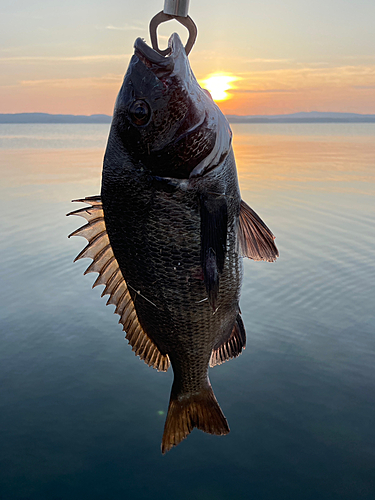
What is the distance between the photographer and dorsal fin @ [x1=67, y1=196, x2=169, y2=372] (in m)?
2.40

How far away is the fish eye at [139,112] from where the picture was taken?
215cm

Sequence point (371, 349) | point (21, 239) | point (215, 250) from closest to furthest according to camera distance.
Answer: point (215, 250)
point (371, 349)
point (21, 239)

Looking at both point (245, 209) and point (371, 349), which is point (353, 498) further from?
point (245, 209)

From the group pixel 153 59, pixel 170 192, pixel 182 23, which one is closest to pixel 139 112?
pixel 153 59

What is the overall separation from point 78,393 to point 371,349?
20.6ft

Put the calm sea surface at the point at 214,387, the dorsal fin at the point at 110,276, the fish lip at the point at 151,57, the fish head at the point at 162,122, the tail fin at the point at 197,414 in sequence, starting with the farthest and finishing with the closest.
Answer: the calm sea surface at the point at 214,387 < the tail fin at the point at 197,414 < the dorsal fin at the point at 110,276 < the fish head at the point at 162,122 < the fish lip at the point at 151,57

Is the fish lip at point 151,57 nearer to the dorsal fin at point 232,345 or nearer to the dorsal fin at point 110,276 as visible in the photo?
the dorsal fin at point 110,276

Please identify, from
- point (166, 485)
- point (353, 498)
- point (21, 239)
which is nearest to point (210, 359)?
point (166, 485)

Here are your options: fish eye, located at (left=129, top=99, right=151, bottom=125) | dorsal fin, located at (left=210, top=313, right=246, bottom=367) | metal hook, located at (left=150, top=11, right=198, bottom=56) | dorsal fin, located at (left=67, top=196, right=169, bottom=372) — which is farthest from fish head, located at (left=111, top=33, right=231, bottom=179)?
dorsal fin, located at (left=210, top=313, right=246, bottom=367)

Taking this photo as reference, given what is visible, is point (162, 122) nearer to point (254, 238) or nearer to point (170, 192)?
point (170, 192)

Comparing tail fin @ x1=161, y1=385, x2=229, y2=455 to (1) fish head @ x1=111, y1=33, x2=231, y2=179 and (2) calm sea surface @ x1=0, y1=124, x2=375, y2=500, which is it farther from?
(2) calm sea surface @ x1=0, y1=124, x2=375, y2=500

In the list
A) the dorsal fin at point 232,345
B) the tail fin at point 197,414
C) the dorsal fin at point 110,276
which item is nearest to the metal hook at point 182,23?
the dorsal fin at point 110,276

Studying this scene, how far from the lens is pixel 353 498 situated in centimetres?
694

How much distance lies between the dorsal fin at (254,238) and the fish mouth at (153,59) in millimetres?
827
